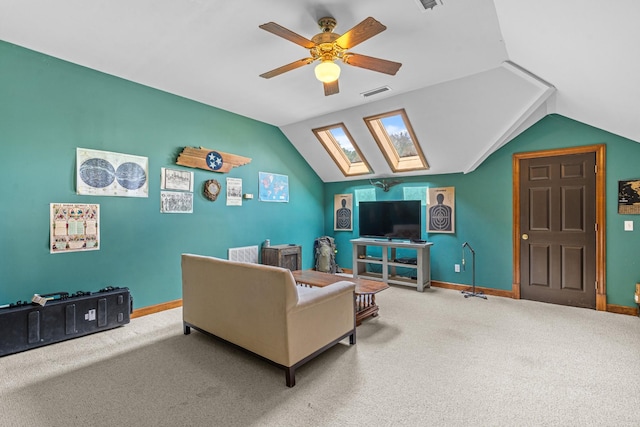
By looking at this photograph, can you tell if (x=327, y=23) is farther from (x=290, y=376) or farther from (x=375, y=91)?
(x=290, y=376)

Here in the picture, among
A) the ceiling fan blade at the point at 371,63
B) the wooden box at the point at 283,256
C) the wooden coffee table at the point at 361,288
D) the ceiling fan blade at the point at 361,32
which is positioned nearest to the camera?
the ceiling fan blade at the point at 361,32

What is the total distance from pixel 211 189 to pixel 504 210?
4373mm

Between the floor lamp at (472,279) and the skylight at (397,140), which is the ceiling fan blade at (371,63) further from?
the floor lamp at (472,279)

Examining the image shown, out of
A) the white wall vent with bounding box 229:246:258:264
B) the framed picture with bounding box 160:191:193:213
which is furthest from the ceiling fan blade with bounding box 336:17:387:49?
the white wall vent with bounding box 229:246:258:264

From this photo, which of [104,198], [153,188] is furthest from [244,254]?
[104,198]

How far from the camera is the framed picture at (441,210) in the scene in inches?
199

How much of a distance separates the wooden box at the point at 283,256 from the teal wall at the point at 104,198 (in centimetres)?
35

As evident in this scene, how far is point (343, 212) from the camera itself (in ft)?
20.9

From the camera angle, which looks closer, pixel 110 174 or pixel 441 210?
pixel 110 174

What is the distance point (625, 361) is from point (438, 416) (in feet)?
6.41

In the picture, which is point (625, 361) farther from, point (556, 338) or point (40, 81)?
point (40, 81)

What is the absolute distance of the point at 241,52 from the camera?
300 centimetres

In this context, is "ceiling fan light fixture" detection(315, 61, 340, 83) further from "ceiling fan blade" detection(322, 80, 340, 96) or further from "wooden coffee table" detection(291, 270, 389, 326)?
"wooden coffee table" detection(291, 270, 389, 326)

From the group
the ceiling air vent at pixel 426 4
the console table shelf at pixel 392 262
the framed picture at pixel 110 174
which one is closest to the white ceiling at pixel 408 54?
the ceiling air vent at pixel 426 4
